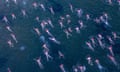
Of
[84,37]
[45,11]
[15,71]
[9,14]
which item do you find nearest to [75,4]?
[45,11]

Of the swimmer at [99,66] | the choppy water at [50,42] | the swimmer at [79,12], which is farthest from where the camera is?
the swimmer at [79,12]

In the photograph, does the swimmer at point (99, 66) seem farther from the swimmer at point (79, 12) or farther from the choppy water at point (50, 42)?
the swimmer at point (79, 12)

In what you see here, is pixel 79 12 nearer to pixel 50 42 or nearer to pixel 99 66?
pixel 50 42

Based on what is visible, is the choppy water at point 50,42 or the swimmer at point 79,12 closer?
the choppy water at point 50,42

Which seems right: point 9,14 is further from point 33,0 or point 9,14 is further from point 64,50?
point 64,50

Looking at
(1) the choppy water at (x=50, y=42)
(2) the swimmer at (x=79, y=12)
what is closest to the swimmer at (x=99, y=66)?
(1) the choppy water at (x=50, y=42)

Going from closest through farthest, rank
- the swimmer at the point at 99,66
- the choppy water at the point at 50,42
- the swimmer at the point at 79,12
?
the swimmer at the point at 99,66 < the choppy water at the point at 50,42 < the swimmer at the point at 79,12

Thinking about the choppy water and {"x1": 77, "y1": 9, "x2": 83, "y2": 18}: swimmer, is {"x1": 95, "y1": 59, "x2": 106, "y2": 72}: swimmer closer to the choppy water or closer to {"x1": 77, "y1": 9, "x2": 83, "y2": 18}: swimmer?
the choppy water

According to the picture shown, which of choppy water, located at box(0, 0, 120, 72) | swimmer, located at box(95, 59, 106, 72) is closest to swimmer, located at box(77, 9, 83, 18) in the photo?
choppy water, located at box(0, 0, 120, 72)
